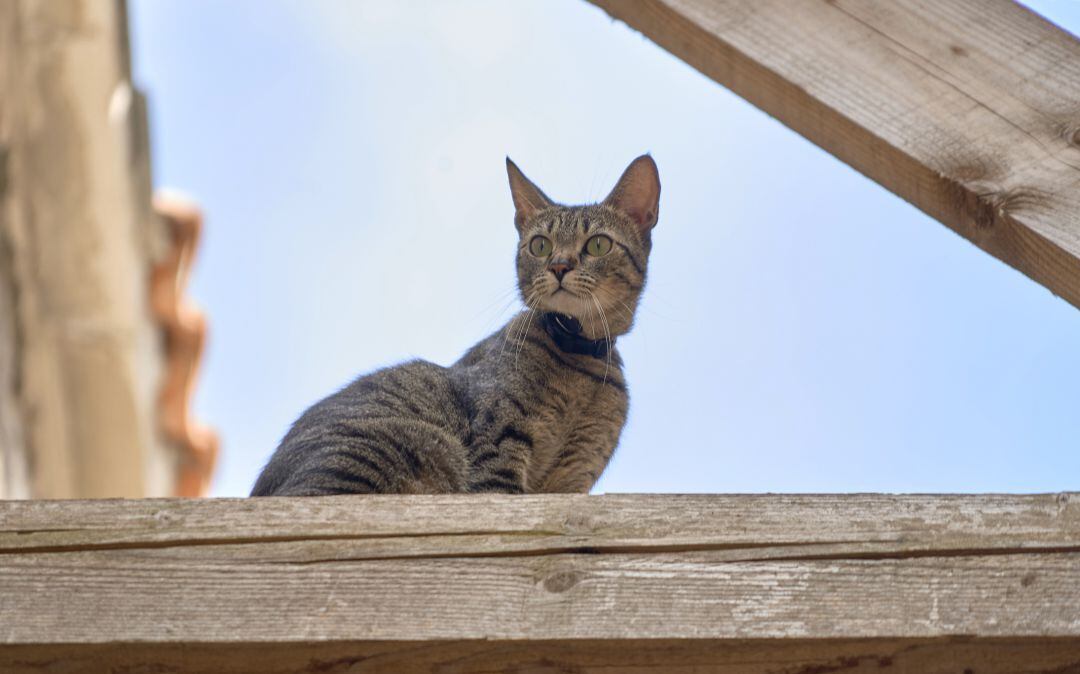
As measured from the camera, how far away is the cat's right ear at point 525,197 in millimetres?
→ 4367

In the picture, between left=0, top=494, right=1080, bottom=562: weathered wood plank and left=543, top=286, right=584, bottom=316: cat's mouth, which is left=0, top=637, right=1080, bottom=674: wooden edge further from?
left=543, top=286, right=584, bottom=316: cat's mouth

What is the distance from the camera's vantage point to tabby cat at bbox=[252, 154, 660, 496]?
10.5ft

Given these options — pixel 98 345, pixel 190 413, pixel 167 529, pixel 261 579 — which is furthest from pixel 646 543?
pixel 190 413

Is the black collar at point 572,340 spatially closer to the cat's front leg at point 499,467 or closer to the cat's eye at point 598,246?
the cat's eye at point 598,246

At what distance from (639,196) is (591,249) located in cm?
33

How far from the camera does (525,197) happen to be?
439 centimetres

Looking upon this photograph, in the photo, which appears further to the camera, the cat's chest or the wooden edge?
the cat's chest

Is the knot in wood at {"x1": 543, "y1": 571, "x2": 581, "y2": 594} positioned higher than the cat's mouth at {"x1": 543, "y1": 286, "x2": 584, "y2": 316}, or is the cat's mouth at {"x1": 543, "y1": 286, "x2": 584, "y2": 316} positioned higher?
the cat's mouth at {"x1": 543, "y1": 286, "x2": 584, "y2": 316}

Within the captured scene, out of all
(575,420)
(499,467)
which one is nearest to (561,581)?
(499,467)

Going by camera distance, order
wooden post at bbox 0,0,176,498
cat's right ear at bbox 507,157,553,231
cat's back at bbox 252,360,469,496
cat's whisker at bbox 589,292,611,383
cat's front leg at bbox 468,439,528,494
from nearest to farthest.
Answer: cat's back at bbox 252,360,469,496 → cat's front leg at bbox 468,439,528,494 → cat's whisker at bbox 589,292,611,383 → cat's right ear at bbox 507,157,553,231 → wooden post at bbox 0,0,176,498

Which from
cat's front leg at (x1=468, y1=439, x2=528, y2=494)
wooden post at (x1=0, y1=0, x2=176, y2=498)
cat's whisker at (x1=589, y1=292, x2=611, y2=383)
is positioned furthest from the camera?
wooden post at (x1=0, y1=0, x2=176, y2=498)

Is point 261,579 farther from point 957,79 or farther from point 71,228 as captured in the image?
point 71,228

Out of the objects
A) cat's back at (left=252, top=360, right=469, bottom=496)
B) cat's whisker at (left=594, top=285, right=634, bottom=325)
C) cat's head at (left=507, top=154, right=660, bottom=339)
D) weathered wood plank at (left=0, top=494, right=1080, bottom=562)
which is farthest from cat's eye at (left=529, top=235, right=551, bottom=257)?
A: weathered wood plank at (left=0, top=494, right=1080, bottom=562)

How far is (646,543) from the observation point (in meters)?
2.00
